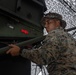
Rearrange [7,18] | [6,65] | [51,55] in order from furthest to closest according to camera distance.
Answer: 1. [6,65]
2. [7,18]
3. [51,55]

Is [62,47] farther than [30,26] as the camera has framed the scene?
No

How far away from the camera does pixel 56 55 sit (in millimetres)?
3033

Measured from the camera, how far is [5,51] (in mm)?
3016

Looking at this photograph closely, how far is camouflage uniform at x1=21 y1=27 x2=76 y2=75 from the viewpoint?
3.02 meters

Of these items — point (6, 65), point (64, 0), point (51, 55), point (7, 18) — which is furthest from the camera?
point (64, 0)

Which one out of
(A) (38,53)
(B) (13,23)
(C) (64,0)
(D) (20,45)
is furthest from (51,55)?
(C) (64,0)

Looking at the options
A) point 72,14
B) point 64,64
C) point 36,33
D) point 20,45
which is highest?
point 72,14

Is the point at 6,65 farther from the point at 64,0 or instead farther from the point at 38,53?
the point at 64,0

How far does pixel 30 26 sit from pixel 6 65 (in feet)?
2.08

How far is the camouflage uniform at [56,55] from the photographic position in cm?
302

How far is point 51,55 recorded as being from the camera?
118 inches

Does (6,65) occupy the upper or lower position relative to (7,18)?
lower

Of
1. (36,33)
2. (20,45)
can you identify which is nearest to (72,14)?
(36,33)

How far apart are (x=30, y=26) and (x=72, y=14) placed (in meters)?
6.61
